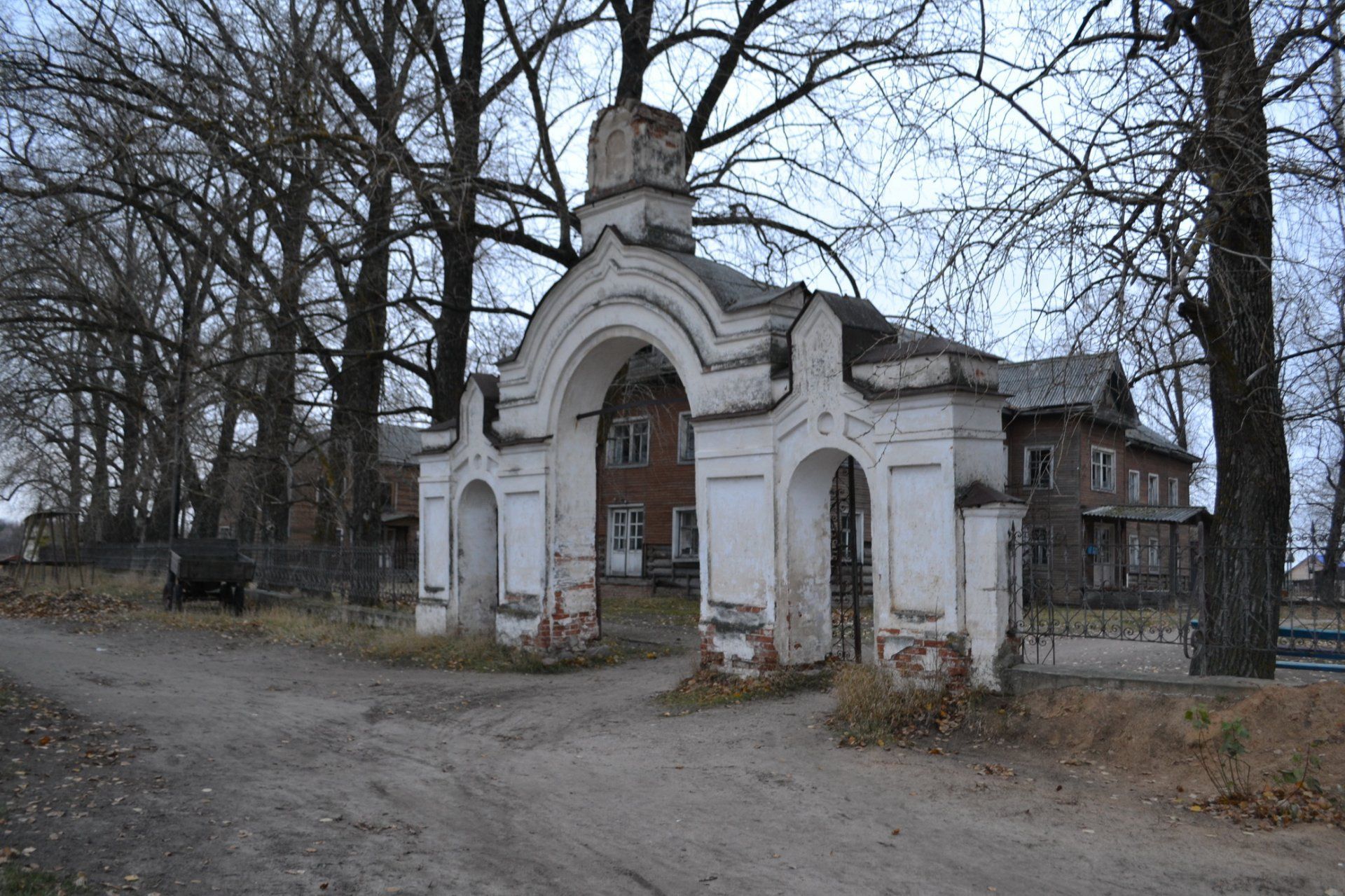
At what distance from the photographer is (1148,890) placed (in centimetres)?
563

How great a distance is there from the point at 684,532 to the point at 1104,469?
12.9 m

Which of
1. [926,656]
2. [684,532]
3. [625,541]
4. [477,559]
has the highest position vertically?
[684,532]

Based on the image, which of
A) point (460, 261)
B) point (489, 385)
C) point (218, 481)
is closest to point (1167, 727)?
point (489, 385)

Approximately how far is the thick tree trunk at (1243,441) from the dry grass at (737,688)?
11.5ft

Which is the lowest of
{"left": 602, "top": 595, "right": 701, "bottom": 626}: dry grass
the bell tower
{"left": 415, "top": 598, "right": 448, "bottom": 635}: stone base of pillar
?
{"left": 602, "top": 595, "right": 701, "bottom": 626}: dry grass

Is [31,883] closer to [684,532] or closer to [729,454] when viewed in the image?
[729,454]

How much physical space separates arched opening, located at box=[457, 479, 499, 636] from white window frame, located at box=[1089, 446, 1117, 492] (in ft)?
72.1

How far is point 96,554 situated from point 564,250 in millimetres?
25791

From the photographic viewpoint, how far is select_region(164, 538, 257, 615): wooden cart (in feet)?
70.3

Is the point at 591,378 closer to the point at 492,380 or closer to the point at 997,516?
the point at 492,380

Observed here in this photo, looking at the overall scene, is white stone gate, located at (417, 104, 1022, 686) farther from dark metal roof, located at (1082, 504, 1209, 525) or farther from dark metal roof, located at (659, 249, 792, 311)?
dark metal roof, located at (1082, 504, 1209, 525)

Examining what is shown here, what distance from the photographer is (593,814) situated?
23.9ft

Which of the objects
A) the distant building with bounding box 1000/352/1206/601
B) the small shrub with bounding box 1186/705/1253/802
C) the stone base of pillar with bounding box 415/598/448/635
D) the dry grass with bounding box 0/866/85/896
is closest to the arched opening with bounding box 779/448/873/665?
the small shrub with bounding box 1186/705/1253/802

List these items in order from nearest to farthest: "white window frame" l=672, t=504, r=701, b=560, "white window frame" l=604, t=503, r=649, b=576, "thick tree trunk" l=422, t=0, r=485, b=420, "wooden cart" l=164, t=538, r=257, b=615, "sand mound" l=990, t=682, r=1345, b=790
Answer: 1. "sand mound" l=990, t=682, r=1345, b=790
2. "thick tree trunk" l=422, t=0, r=485, b=420
3. "wooden cart" l=164, t=538, r=257, b=615
4. "white window frame" l=672, t=504, r=701, b=560
5. "white window frame" l=604, t=503, r=649, b=576
